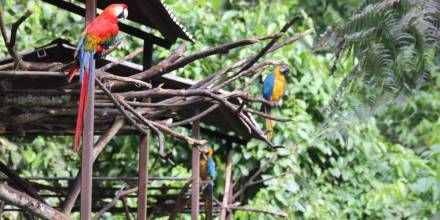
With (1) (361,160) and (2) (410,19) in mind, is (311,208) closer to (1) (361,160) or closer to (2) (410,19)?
(1) (361,160)

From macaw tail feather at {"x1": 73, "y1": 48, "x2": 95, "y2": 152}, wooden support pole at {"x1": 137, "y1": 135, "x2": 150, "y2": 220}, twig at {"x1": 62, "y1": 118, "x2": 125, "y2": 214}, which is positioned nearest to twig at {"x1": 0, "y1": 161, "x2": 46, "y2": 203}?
twig at {"x1": 62, "y1": 118, "x2": 125, "y2": 214}

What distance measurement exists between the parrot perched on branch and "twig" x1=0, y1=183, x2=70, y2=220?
332mm

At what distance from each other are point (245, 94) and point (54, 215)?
99 cm

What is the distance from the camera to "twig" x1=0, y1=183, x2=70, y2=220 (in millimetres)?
3605

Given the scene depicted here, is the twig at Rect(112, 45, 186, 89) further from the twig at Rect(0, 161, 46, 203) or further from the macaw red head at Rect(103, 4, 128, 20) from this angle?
the twig at Rect(0, 161, 46, 203)

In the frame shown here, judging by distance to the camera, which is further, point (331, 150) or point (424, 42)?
point (331, 150)

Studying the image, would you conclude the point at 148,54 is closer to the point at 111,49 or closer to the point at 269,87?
the point at 111,49

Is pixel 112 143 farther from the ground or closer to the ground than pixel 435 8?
closer to the ground

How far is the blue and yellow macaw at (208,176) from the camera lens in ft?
20.2

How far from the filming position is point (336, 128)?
3490mm

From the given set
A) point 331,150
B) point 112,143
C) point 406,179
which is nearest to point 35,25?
point 112,143

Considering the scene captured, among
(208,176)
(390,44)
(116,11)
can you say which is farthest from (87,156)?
(208,176)

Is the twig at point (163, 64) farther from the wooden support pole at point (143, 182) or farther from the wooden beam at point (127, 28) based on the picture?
the wooden support pole at point (143, 182)

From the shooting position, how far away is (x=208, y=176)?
22.2 feet
